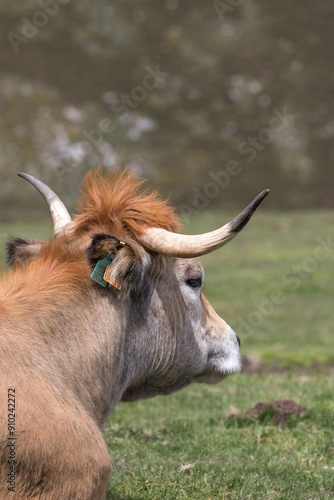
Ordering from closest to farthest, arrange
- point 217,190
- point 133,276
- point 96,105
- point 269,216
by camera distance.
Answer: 1. point 133,276
2. point 269,216
3. point 217,190
4. point 96,105

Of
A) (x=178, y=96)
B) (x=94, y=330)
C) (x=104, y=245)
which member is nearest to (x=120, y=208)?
(x=104, y=245)

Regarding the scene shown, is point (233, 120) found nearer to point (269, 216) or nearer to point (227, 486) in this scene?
point (269, 216)

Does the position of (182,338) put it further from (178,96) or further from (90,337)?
(178,96)

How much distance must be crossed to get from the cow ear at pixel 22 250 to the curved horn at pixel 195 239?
31.2 inches

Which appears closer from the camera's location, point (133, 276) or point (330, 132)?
point (133, 276)

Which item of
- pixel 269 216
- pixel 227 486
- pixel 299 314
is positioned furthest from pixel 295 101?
pixel 227 486

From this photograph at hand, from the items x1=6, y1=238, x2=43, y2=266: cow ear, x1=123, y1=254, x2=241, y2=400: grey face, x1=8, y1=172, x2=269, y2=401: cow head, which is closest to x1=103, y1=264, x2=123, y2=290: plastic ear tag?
x1=8, y1=172, x2=269, y2=401: cow head

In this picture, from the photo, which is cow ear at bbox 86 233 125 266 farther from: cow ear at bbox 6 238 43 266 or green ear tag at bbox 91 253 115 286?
cow ear at bbox 6 238 43 266

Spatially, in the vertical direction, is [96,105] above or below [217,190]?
above

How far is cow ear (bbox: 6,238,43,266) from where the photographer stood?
4930 millimetres

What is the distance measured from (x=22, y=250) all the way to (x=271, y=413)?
4367mm

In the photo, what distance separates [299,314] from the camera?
65.4 ft

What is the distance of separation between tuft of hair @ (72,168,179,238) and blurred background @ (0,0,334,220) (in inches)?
1514

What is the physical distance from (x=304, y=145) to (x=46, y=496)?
52750 mm
